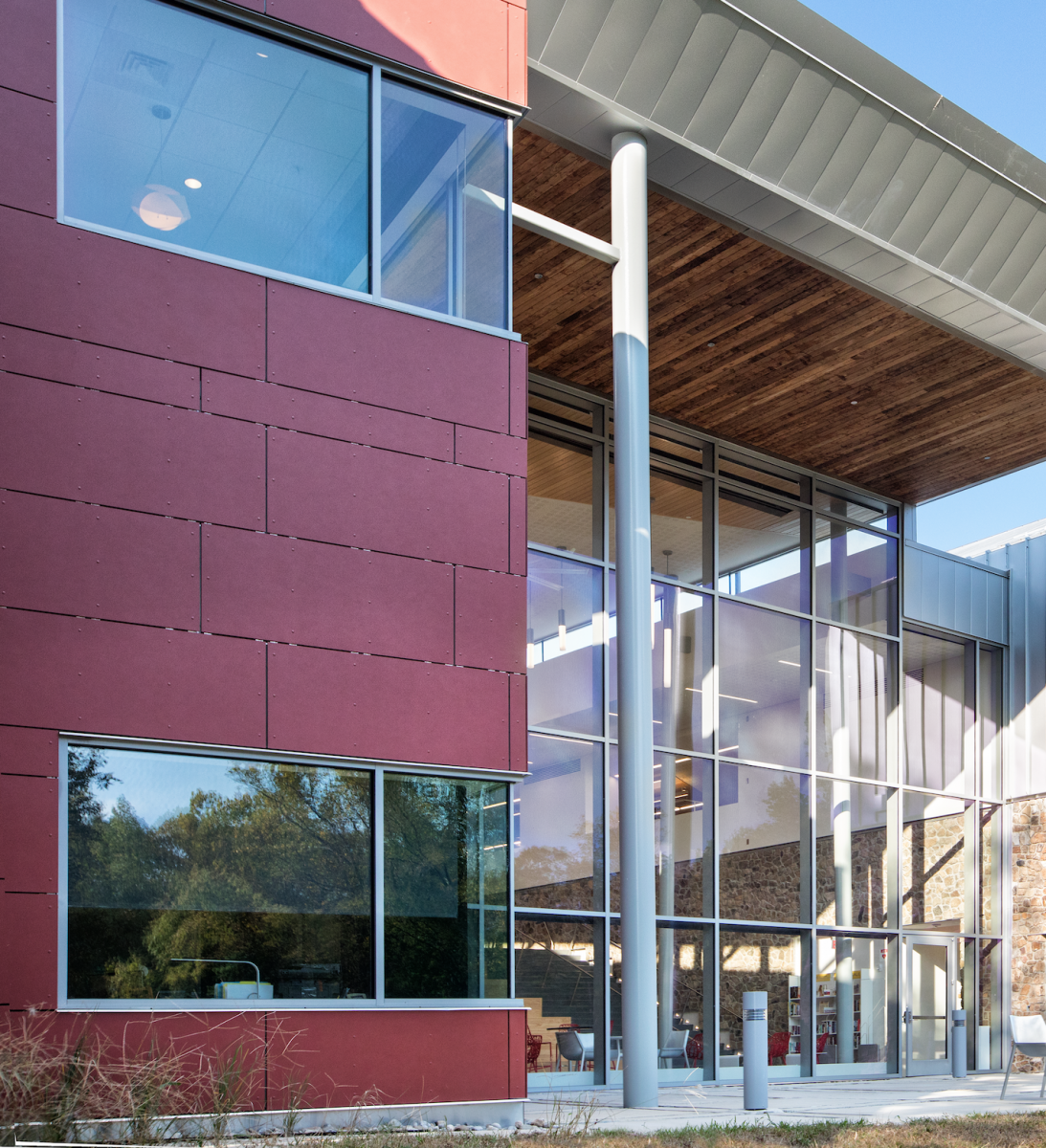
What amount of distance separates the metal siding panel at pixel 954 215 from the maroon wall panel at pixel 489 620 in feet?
21.8

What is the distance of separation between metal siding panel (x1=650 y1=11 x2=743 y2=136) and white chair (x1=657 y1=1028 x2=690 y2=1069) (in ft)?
33.1

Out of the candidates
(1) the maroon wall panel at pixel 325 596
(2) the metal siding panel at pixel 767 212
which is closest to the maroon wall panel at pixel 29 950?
(1) the maroon wall panel at pixel 325 596

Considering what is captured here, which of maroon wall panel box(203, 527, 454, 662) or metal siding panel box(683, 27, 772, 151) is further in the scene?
metal siding panel box(683, 27, 772, 151)

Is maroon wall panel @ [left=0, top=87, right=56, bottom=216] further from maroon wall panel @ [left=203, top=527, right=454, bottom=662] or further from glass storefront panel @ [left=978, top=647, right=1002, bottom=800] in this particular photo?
glass storefront panel @ [left=978, top=647, right=1002, bottom=800]

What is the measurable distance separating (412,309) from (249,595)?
261cm

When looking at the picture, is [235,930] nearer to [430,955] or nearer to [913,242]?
[430,955]

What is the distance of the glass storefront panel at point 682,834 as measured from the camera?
15398mm

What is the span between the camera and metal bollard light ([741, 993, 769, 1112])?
1091cm

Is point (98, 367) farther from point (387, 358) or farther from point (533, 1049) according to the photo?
point (533, 1049)

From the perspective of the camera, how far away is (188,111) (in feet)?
29.0

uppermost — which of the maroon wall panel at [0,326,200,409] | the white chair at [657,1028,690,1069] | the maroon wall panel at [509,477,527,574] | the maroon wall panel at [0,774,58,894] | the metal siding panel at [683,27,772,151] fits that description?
the metal siding panel at [683,27,772,151]

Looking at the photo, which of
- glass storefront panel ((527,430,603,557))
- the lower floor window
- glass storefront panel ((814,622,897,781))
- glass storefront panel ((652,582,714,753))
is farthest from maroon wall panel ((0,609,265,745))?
glass storefront panel ((814,622,897,781))

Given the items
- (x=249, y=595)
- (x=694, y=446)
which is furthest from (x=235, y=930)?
(x=694, y=446)

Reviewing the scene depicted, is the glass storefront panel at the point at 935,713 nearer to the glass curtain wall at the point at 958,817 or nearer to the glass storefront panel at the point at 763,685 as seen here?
the glass curtain wall at the point at 958,817
